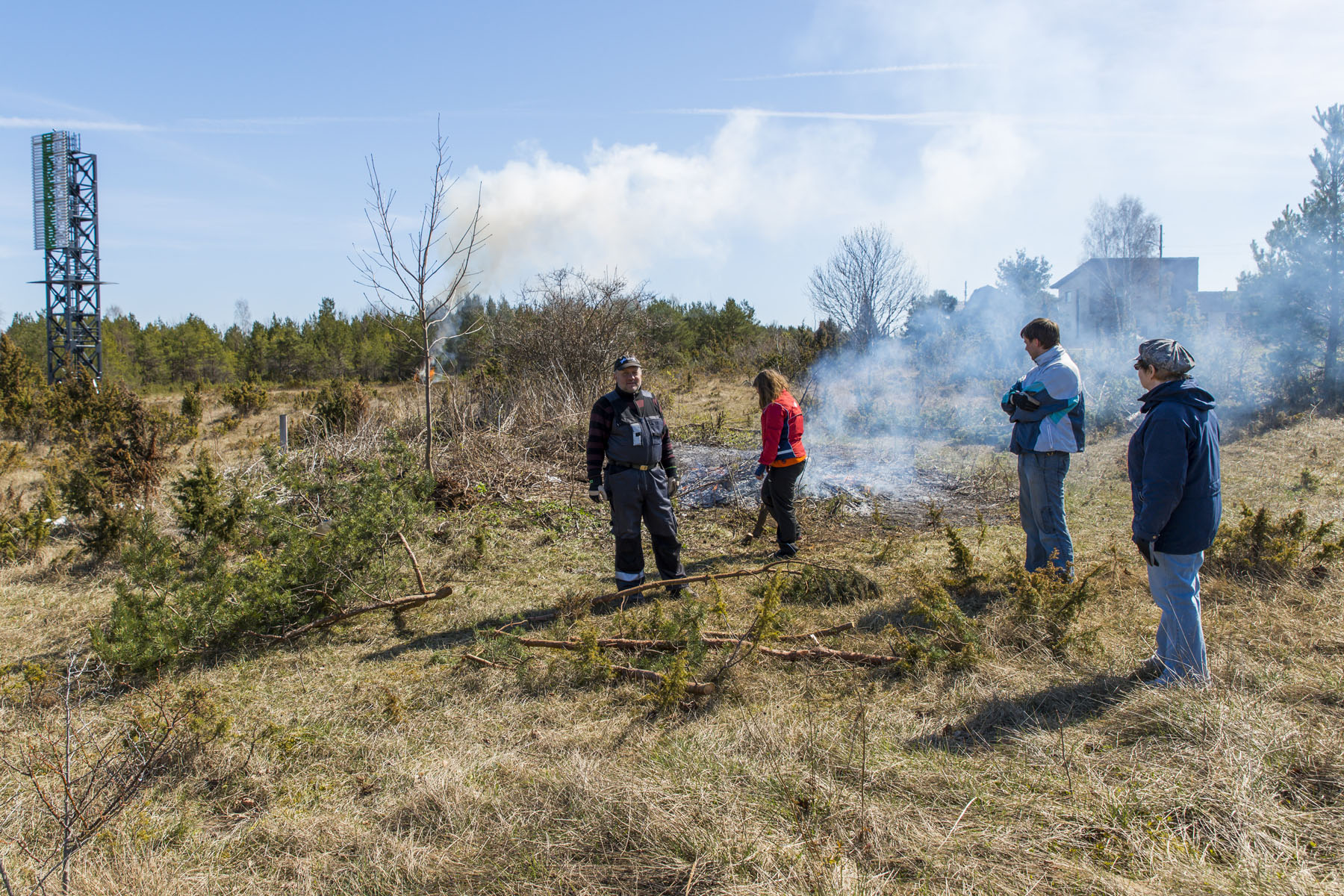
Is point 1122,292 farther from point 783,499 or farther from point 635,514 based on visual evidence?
point 635,514

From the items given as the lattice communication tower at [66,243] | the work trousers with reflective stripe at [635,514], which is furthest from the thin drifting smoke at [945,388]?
the lattice communication tower at [66,243]

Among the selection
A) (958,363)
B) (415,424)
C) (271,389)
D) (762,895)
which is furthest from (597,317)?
(271,389)

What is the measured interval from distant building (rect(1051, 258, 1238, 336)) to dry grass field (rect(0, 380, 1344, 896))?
22136 millimetres

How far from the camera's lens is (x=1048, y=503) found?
455 centimetres

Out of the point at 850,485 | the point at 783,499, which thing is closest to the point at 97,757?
the point at 783,499

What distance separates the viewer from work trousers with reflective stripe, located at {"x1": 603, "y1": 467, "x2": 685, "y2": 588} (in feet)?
16.6

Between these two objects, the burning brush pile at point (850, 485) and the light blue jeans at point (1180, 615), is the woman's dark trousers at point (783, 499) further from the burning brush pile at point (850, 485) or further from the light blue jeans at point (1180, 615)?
the light blue jeans at point (1180, 615)

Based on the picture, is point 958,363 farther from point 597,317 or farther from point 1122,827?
point 1122,827

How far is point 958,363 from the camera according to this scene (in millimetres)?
16203

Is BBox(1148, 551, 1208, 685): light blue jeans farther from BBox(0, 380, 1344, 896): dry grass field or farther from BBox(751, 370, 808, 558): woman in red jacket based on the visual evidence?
BBox(751, 370, 808, 558): woman in red jacket

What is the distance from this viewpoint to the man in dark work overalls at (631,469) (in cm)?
503

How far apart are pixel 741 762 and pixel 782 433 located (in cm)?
315

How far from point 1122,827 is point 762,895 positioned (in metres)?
1.24

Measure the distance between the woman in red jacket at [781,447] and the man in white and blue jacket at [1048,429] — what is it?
162cm
